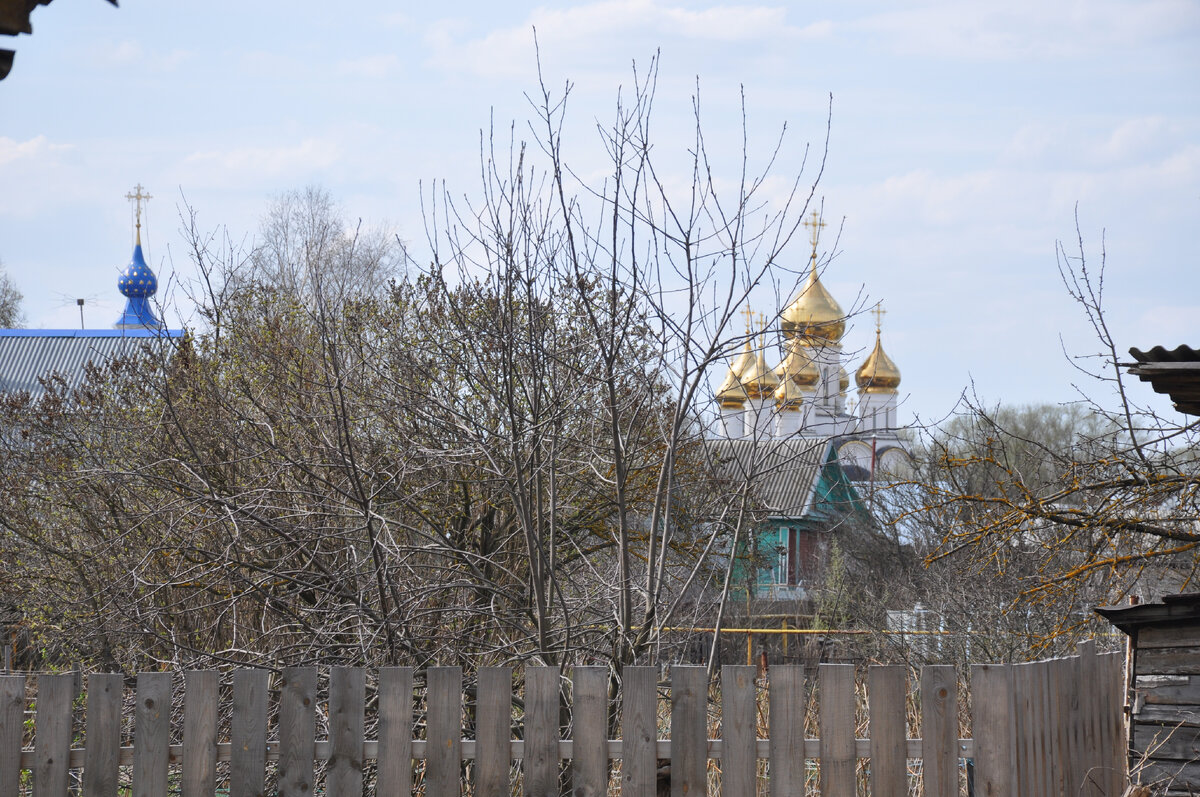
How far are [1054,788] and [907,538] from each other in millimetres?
19741

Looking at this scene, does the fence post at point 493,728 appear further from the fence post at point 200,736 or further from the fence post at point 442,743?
the fence post at point 200,736

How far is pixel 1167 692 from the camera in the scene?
18.6 feet

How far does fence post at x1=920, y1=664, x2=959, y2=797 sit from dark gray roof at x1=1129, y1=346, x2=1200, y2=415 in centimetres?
208

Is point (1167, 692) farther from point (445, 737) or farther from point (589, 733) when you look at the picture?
point (445, 737)

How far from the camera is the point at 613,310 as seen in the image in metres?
5.02

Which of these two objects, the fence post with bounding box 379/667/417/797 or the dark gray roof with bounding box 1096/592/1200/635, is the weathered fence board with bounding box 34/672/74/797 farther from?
the dark gray roof with bounding box 1096/592/1200/635

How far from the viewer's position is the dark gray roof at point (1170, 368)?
5277mm

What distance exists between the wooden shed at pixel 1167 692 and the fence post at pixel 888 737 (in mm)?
2074

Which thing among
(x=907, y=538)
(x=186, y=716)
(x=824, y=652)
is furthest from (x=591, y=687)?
(x=907, y=538)

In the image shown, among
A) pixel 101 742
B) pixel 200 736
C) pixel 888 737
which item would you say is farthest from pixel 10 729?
pixel 888 737

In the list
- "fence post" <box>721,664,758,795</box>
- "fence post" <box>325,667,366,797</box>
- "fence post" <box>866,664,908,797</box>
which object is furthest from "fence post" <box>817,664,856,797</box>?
"fence post" <box>325,667,366,797</box>

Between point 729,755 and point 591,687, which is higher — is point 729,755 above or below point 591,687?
below

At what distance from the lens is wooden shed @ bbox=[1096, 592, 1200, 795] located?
5.59 m

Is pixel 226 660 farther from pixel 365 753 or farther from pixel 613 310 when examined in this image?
pixel 613 310
